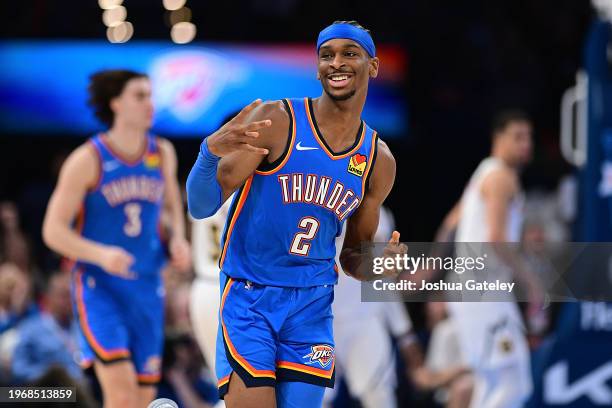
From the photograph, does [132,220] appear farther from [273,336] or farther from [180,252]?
[273,336]

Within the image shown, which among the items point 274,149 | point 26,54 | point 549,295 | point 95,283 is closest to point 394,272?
point 274,149

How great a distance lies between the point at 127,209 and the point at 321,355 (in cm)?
250

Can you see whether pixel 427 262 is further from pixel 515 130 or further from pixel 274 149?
pixel 515 130

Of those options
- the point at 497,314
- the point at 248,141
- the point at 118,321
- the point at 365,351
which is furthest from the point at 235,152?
the point at 497,314

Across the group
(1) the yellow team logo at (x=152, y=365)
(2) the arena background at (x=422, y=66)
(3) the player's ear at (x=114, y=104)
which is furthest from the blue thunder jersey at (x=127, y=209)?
(2) the arena background at (x=422, y=66)

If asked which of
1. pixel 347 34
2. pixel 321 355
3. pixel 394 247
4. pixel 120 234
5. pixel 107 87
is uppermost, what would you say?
pixel 107 87

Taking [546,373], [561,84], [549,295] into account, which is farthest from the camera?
[561,84]

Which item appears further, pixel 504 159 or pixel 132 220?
pixel 504 159

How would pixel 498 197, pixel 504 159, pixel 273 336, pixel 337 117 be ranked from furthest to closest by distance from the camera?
pixel 504 159 → pixel 498 197 → pixel 337 117 → pixel 273 336

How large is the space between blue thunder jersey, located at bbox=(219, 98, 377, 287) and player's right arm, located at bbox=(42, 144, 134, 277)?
68.4 inches

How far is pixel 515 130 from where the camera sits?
862 centimetres

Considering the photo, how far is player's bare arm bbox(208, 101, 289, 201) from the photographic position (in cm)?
455

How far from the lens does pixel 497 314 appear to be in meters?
8.09

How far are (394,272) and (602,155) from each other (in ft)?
8.18
